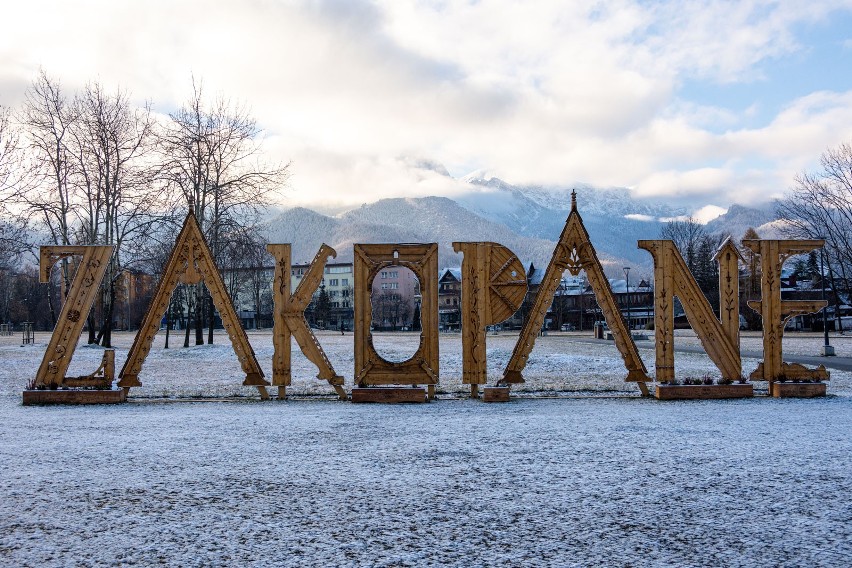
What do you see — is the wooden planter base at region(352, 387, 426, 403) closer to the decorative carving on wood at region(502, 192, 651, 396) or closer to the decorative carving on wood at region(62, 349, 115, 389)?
the decorative carving on wood at region(502, 192, 651, 396)

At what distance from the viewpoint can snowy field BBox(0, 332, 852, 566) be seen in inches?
168

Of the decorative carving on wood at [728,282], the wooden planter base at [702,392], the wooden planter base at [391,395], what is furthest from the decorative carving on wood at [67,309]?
the decorative carving on wood at [728,282]

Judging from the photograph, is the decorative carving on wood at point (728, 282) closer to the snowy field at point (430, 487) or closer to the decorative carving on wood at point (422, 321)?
the snowy field at point (430, 487)

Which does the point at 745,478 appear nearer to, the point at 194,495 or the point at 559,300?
the point at 194,495

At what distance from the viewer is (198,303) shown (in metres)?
33.4

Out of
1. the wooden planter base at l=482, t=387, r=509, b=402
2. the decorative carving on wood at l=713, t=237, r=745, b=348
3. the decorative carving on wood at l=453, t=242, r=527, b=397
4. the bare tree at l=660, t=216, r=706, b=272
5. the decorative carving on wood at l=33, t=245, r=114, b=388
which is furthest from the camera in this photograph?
the bare tree at l=660, t=216, r=706, b=272

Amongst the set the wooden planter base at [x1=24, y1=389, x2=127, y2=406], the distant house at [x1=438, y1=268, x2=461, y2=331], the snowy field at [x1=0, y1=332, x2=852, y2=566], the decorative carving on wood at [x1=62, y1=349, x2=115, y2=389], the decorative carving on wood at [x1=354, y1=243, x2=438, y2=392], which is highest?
the distant house at [x1=438, y1=268, x2=461, y2=331]

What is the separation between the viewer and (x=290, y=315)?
12180 millimetres

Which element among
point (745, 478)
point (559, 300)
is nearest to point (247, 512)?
point (745, 478)

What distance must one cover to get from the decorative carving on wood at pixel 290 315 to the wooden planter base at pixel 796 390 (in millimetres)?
8189

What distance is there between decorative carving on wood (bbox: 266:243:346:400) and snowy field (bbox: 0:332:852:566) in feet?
5.40

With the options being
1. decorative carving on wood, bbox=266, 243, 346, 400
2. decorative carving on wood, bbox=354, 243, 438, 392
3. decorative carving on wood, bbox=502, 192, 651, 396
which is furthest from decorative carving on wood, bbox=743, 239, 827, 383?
decorative carving on wood, bbox=266, 243, 346, 400

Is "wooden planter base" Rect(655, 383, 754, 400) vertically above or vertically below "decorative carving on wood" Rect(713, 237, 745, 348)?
below

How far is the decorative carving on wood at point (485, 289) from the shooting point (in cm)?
1194
